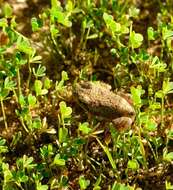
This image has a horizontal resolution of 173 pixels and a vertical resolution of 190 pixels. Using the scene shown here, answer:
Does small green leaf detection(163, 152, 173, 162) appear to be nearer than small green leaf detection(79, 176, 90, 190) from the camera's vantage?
No

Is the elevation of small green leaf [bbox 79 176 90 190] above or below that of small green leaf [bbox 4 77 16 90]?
below

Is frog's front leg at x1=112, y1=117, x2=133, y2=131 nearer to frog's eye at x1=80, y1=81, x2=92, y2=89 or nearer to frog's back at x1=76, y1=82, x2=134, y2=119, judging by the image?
frog's back at x1=76, y1=82, x2=134, y2=119

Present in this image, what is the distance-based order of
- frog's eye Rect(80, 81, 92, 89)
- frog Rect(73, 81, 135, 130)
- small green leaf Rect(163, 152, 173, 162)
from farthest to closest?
frog's eye Rect(80, 81, 92, 89) < frog Rect(73, 81, 135, 130) < small green leaf Rect(163, 152, 173, 162)

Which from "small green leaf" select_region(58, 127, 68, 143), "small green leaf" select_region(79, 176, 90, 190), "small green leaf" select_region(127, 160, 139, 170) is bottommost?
"small green leaf" select_region(79, 176, 90, 190)

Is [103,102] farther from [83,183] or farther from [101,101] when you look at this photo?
[83,183]

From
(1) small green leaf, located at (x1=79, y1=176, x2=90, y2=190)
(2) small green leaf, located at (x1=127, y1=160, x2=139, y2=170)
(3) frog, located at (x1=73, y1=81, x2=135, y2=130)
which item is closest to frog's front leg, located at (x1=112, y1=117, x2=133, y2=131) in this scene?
(3) frog, located at (x1=73, y1=81, x2=135, y2=130)

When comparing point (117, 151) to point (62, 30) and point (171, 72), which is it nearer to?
point (171, 72)

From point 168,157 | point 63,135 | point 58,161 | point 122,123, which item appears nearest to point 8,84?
point 63,135
